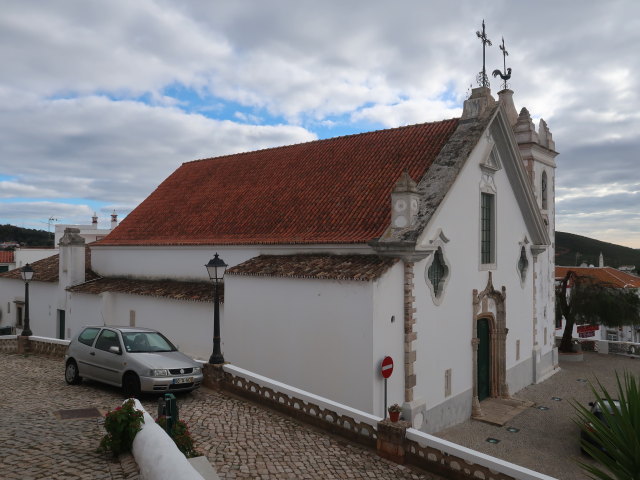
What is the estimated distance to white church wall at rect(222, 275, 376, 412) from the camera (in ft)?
36.5

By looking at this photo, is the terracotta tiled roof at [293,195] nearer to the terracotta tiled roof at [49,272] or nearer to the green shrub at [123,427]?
the terracotta tiled roof at [49,272]

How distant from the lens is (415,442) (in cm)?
772

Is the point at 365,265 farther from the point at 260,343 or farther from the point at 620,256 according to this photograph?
the point at 620,256

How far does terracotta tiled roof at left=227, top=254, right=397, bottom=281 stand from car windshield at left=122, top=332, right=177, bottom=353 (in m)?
3.31

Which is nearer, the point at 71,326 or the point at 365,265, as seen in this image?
the point at 365,265

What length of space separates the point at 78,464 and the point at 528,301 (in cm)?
1683

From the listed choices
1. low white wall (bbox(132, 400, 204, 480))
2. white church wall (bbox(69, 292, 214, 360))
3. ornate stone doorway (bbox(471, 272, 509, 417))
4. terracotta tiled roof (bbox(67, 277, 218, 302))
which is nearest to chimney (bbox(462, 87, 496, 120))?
ornate stone doorway (bbox(471, 272, 509, 417))

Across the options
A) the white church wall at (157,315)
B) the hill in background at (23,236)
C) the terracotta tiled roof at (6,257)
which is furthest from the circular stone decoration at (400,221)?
the hill in background at (23,236)

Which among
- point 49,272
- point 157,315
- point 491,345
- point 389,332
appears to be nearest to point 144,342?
point 389,332

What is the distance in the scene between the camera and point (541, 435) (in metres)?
13.6

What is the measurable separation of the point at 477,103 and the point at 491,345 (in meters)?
7.86

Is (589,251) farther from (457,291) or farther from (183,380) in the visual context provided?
(183,380)

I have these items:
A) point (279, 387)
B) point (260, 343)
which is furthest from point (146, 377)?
point (260, 343)

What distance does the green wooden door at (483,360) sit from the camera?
1595 cm
